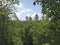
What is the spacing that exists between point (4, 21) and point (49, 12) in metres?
19.2

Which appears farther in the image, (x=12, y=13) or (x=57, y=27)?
(x=12, y=13)

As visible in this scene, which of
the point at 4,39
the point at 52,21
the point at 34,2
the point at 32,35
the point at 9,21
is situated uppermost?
the point at 34,2

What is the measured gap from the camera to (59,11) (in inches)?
701

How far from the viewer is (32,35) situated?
69.0 metres

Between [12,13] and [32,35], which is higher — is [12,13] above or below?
above

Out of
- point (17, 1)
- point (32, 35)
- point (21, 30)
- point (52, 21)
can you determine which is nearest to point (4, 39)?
point (17, 1)

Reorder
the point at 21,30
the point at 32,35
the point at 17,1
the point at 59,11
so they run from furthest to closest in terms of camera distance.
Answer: the point at 21,30 → the point at 32,35 → the point at 17,1 → the point at 59,11

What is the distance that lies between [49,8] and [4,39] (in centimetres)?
2123

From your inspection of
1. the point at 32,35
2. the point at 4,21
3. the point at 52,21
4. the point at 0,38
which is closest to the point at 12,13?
the point at 4,21

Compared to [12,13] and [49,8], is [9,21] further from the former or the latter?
[49,8]

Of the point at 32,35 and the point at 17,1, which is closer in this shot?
the point at 17,1

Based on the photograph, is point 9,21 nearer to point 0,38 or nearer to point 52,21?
point 0,38

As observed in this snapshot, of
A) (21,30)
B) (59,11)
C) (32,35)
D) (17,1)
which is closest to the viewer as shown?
(59,11)

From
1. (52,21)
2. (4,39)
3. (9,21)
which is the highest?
(52,21)
